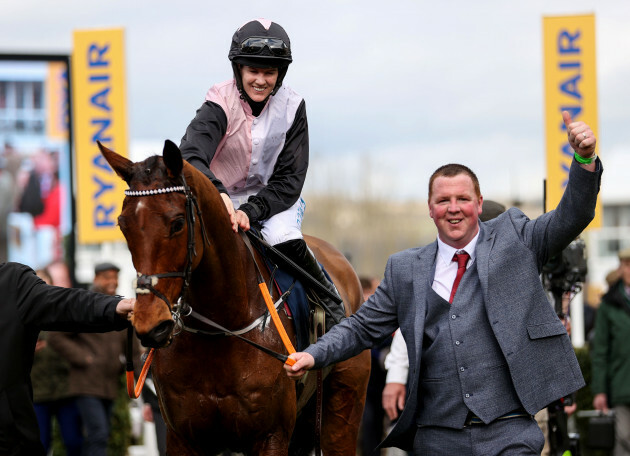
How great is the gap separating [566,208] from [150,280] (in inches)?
73.4

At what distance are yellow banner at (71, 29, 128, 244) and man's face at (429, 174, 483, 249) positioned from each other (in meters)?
10.3

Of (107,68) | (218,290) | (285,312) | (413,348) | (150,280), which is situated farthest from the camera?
(107,68)

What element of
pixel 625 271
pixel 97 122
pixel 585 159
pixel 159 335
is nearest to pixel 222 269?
pixel 159 335

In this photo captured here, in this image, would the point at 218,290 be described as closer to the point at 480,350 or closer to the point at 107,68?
the point at 480,350

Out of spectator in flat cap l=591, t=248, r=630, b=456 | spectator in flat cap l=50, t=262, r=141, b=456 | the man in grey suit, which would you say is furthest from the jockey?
spectator in flat cap l=591, t=248, r=630, b=456

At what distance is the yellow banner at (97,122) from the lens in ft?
48.0

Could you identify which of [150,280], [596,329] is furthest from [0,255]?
[150,280]

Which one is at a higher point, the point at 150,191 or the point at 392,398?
the point at 150,191

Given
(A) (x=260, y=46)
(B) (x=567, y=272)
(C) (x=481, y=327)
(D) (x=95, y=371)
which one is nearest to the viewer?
(C) (x=481, y=327)

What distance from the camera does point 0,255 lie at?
1516 centimetres

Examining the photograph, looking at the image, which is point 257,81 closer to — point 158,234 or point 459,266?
point 158,234

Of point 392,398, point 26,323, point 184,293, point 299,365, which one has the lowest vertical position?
point 392,398

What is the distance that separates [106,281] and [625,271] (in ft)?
17.1

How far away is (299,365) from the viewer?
477 centimetres
